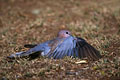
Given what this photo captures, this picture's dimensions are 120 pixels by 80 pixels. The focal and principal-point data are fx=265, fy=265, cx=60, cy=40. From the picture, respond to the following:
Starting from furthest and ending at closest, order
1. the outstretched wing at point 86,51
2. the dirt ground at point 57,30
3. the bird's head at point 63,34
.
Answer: the bird's head at point 63,34, the outstretched wing at point 86,51, the dirt ground at point 57,30

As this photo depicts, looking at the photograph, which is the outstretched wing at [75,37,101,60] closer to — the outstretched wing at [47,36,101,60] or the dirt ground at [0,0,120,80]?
the outstretched wing at [47,36,101,60]

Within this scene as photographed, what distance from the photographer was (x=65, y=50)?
4664mm

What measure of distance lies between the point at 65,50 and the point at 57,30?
2544 mm

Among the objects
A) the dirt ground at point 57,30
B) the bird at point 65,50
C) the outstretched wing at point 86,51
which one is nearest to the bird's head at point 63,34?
the bird at point 65,50

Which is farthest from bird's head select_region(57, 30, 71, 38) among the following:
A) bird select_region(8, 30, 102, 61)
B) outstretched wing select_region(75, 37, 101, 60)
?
outstretched wing select_region(75, 37, 101, 60)

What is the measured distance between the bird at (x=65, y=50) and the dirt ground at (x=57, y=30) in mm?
132

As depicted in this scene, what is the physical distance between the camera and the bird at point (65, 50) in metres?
4.52

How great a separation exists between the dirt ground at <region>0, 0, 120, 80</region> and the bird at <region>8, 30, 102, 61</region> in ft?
0.43

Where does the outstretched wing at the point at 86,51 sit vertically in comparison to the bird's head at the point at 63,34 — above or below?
below

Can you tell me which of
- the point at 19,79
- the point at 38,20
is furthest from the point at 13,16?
the point at 19,79

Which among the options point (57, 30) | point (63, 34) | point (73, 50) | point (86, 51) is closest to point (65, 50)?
point (73, 50)

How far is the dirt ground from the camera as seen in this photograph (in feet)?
13.3

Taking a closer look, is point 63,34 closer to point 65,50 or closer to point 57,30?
point 65,50

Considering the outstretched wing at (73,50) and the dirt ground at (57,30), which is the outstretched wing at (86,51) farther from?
the dirt ground at (57,30)
